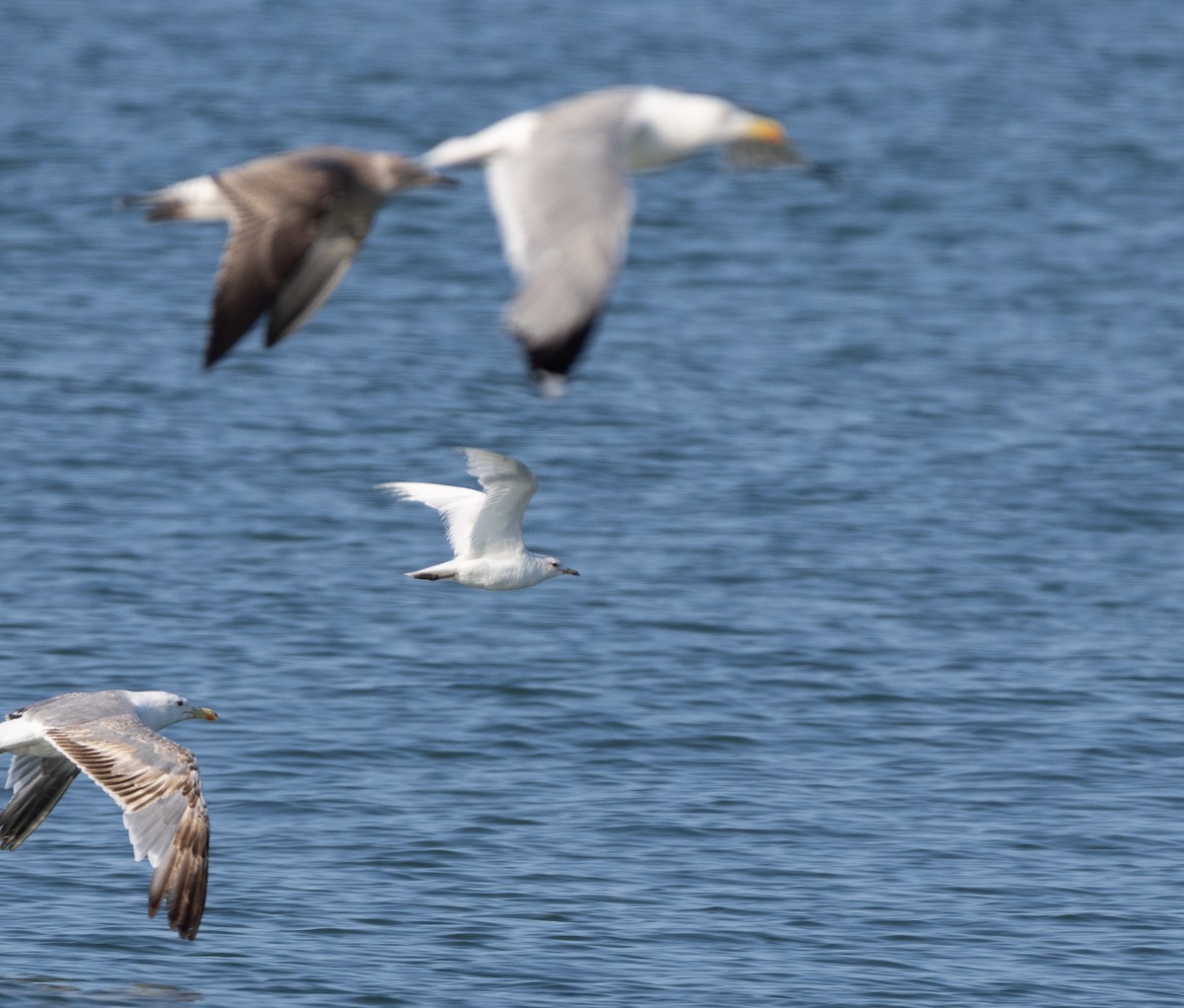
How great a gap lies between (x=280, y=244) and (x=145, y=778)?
124 inches

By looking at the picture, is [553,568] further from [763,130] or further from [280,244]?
[763,130]

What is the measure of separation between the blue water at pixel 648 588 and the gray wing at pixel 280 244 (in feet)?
11.6

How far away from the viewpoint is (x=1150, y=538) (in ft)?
62.2

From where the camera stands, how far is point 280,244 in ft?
28.2

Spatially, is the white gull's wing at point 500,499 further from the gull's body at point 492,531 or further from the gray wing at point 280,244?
the gray wing at point 280,244

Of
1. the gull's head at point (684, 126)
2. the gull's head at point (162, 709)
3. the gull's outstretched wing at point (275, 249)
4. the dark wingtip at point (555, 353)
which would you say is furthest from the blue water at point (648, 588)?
the dark wingtip at point (555, 353)

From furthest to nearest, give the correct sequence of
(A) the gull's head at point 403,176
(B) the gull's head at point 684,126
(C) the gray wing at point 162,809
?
(C) the gray wing at point 162,809
(A) the gull's head at point 403,176
(B) the gull's head at point 684,126

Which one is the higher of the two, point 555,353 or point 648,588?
point 555,353

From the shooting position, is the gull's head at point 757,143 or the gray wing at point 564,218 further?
the gull's head at point 757,143

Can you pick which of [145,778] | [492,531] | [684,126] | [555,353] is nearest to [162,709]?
[145,778]

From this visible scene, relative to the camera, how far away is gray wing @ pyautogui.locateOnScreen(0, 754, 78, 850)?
11.7m

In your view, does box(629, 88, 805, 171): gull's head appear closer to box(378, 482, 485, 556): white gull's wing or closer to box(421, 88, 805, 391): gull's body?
box(421, 88, 805, 391): gull's body

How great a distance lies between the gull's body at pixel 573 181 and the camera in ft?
24.1

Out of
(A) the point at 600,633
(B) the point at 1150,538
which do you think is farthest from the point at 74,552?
(B) the point at 1150,538
